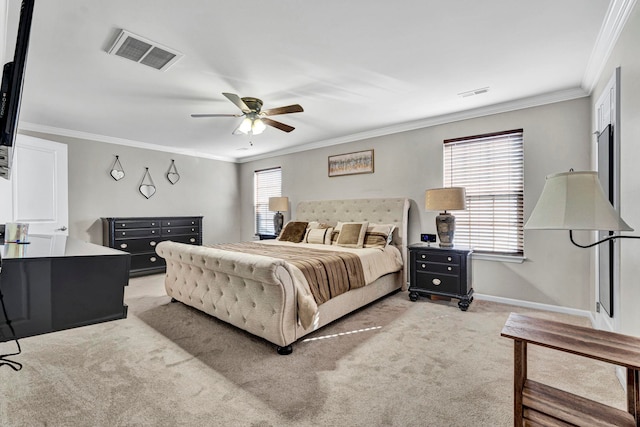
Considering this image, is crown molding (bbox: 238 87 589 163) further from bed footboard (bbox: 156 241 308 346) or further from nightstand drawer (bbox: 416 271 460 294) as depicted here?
bed footboard (bbox: 156 241 308 346)

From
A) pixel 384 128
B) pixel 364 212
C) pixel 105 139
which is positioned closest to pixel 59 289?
pixel 364 212

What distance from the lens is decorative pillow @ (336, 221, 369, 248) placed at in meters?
4.06

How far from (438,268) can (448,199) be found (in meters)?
0.85

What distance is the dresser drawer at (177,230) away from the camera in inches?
215

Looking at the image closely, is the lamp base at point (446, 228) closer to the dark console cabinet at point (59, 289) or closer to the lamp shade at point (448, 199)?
the lamp shade at point (448, 199)

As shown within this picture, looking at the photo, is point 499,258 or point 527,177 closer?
point 527,177

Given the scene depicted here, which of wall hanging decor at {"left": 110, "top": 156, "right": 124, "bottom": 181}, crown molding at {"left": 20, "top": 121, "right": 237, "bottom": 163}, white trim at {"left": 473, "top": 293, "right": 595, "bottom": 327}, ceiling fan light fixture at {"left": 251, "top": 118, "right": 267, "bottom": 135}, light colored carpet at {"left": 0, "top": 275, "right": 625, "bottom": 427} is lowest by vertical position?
light colored carpet at {"left": 0, "top": 275, "right": 625, "bottom": 427}

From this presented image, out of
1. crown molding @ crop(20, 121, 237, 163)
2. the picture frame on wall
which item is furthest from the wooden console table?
crown molding @ crop(20, 121, 237, 163)

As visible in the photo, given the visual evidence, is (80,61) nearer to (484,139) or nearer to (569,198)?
(569,198)

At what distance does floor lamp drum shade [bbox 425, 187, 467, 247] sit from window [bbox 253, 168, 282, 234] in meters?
3.43

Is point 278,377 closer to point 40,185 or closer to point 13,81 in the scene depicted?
point 13,81

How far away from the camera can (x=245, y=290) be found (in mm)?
2604

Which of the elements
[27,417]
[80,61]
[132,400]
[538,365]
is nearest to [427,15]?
[538,365]

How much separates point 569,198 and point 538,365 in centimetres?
175
